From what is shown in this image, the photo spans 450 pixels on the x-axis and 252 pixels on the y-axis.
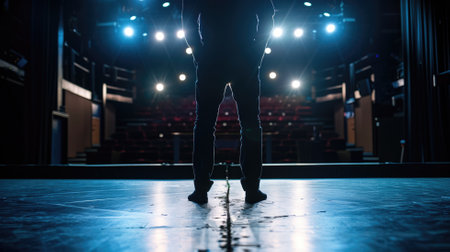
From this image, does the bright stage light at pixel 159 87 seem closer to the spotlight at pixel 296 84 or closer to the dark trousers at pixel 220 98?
the spotlight at pixel 296 84

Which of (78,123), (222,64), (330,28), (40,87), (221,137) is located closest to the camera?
(222,64)

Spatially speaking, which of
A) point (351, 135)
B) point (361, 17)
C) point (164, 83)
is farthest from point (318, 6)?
point (164, 83)

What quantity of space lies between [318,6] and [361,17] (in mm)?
1682

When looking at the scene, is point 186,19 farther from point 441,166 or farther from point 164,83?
point 164,83

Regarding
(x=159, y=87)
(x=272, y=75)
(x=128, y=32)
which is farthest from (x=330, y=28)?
(x=159, y=87)

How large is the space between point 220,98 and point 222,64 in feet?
0.49

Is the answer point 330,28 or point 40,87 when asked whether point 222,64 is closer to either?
point 40,87

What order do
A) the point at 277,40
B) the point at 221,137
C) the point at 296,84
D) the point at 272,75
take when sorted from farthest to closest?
the point at 272,75 < the point at 296,84 < the point at 277,40 < the point at 221,137

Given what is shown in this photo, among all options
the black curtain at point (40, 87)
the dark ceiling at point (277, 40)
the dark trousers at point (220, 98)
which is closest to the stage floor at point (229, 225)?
the dark trousers at point (220, 98)

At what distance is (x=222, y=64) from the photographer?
56.9 inches

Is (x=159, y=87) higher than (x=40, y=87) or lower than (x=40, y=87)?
higher

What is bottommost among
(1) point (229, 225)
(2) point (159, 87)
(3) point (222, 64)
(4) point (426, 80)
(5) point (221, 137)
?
(1) point (229, 225)

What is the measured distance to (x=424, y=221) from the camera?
92 centimetres

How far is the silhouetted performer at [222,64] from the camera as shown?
56.9 inches
